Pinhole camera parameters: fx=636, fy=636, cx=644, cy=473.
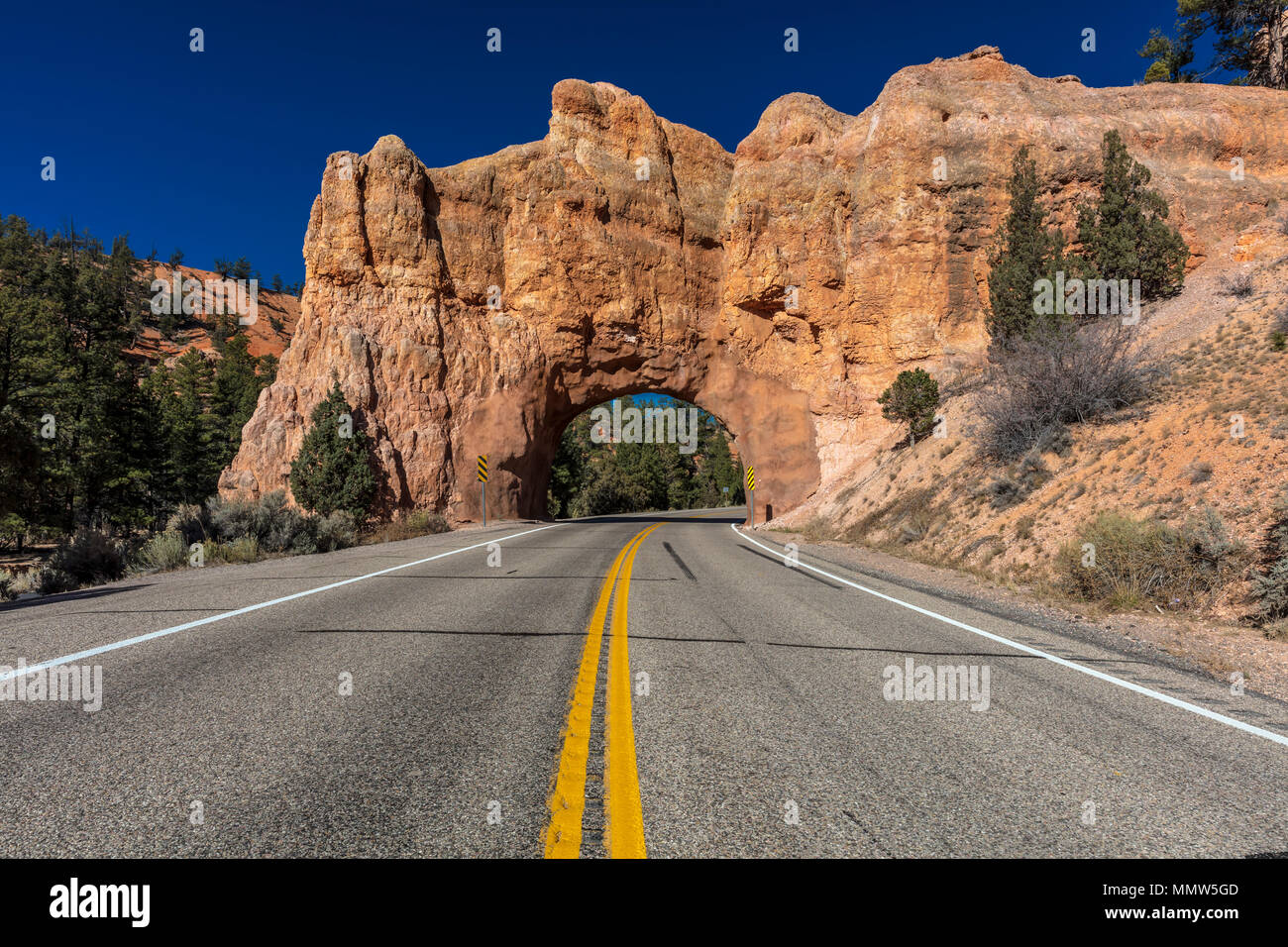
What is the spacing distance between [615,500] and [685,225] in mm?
36516

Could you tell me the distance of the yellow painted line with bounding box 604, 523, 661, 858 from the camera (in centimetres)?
248

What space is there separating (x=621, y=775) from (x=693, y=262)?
3541 cm

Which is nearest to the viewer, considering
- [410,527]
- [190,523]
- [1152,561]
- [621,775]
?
[621,775]

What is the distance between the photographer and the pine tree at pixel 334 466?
26.3 m

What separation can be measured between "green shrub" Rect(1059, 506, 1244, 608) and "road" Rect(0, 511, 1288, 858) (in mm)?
2381

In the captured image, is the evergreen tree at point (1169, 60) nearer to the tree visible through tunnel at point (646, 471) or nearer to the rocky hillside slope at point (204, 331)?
the tree visible through tunnel at point (646, 471)

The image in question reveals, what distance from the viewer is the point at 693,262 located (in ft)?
117

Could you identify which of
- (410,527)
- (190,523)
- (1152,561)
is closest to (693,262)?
(410,527)

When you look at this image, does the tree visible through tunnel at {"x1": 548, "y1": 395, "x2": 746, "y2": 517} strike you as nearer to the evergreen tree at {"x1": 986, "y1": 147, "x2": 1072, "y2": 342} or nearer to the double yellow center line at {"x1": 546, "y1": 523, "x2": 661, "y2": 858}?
the evergreen tree at {"x1": 986, "y1": 147, "x2": 1072, "y2": 342}

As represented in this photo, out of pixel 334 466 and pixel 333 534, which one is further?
pixel 334 466

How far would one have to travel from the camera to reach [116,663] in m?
4.95

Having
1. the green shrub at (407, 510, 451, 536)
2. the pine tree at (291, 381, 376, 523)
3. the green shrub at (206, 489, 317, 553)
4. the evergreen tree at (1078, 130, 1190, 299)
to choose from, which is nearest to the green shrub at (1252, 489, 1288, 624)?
the evergreen tree at (1078, 130, 1190, 299)

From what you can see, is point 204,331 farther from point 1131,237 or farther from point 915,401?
point 1131,237
